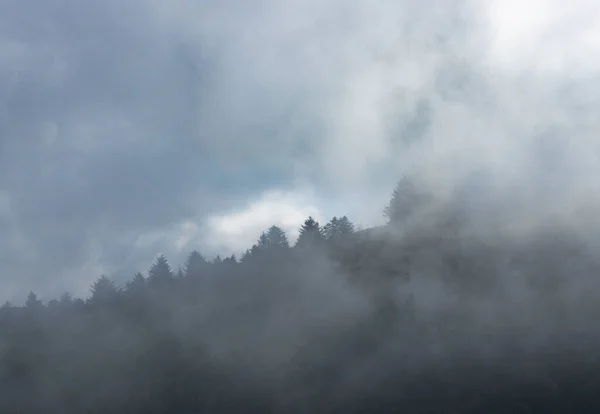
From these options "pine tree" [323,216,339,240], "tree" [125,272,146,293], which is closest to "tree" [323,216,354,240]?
"pine tree" [323,216,339,240]

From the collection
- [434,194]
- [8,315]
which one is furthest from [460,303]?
[8,315]

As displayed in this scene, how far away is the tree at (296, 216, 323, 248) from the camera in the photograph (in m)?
67.5

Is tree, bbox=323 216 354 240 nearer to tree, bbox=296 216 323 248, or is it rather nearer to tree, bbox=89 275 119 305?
tree, bbox=296 216 323 248

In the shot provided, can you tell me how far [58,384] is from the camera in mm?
53500

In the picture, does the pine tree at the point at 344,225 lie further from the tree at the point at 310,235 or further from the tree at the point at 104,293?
the tree at the point at 104,293

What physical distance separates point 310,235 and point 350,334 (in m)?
26.5

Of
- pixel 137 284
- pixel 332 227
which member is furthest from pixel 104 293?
pixel 332 227

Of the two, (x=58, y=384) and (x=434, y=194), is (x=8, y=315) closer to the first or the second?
(x=58, y=384)

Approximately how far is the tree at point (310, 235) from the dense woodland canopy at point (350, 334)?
2.32ft

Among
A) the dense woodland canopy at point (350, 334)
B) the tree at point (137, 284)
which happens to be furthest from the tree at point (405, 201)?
the tree at point (137, 284)

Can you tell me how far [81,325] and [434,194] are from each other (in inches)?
1496

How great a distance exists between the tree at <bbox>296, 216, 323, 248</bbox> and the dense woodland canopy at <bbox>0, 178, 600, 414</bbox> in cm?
71

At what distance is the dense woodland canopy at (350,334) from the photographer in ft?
128

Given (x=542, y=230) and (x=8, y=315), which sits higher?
(x=8, y=315)
